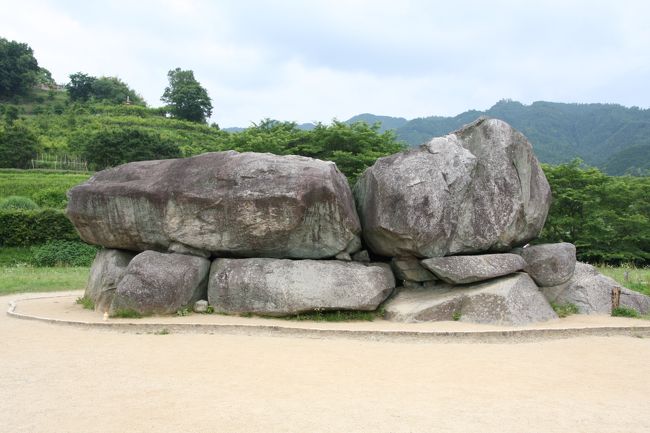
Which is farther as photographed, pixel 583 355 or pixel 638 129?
pixel 638 129

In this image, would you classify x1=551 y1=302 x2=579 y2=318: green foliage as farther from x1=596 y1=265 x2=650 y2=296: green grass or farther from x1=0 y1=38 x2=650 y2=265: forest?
x1=0 y1=38 x2=650 y2=265: forest

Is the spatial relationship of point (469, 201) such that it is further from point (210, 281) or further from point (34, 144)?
point (34, 144)

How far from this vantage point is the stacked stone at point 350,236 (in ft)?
38.9

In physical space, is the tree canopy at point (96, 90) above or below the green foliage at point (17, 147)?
above

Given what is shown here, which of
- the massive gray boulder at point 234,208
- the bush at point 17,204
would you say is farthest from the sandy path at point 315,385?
the bush at point 17,204

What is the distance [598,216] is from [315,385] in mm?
23475

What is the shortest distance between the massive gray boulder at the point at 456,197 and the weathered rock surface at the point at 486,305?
1007 millimetres

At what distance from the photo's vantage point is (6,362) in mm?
8359

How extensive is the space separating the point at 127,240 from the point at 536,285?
33.2 feet

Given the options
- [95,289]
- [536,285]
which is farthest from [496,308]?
[95,289]

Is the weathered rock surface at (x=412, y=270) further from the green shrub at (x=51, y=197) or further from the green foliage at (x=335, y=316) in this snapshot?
the green shrub at (x=51, y=197)

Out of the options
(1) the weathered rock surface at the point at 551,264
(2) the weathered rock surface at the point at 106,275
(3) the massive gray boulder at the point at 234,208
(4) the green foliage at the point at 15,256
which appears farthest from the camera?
(4) the green foliage at the point at 15,256

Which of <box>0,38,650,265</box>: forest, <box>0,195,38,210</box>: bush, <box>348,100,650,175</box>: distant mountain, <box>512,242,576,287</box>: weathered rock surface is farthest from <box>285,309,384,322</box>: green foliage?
<box>348,100,650,175</box>: distant mountain

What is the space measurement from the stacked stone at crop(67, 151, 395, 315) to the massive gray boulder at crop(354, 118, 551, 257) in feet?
2.73
